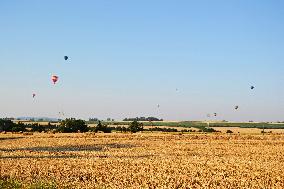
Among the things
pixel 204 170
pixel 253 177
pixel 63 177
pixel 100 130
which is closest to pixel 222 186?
pixel 253 177

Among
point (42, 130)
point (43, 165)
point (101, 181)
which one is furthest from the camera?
point (42, 130)

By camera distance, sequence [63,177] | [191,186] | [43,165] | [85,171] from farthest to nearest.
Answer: [43,165] → [85,171] → [63,177] → [191,186]

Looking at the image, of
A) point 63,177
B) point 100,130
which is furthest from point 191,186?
point 100,130

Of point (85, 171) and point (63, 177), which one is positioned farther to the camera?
point (85, 171)

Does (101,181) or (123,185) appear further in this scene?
(101,181)

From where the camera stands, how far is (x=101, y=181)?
2358 cm

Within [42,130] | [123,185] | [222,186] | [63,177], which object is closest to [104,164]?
[63,177]

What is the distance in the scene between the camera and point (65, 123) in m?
96.6

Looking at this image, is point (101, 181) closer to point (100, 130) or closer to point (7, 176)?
point (7, 176)

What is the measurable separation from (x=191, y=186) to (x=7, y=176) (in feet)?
34.1

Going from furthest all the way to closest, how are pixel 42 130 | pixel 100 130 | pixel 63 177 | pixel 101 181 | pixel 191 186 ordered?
pixel 42 130
pixel 100 130
pixel 63 177
pixel 101 181
pixel 191 186

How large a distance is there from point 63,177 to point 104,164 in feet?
20.8

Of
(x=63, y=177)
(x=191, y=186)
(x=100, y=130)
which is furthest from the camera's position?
(x=100, y=130)

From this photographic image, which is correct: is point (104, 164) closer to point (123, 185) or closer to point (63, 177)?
point (63, 177)
